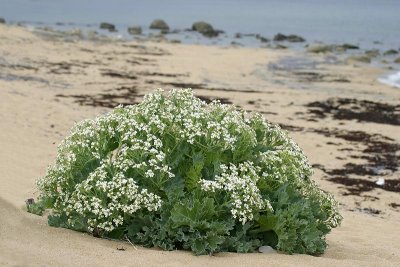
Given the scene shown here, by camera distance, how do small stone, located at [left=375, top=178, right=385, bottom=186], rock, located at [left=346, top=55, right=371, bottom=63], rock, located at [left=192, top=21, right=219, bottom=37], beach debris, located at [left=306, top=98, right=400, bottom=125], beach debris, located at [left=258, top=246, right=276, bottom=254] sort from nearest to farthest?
beach debris, located at [left=258, top=246, right=276, bottom=254]
small stone, located at [left=375, top=178, right=385, bottom=186]
beach debris, located at [left=306, top=98, right=400, bottom=125]
rock, located at [left=346, top=55, right=371, bottom=63]
rock, located at [left=192, top=21, right=219, bottom=37]

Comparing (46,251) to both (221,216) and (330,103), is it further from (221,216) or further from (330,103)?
(330,103)

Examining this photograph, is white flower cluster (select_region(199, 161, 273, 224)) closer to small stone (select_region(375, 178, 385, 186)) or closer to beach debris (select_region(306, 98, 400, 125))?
small stone (select_region(375, 178, 385, 186))

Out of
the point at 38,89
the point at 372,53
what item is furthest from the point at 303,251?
the point at 372,53

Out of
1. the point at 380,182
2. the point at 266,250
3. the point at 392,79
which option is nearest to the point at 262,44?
the point at 392,79

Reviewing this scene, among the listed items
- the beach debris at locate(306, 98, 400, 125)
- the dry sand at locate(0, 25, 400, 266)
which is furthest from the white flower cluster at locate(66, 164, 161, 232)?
the beach debris at locate(306, 98, 400, 125)

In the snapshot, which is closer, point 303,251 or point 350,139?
point 303,251
